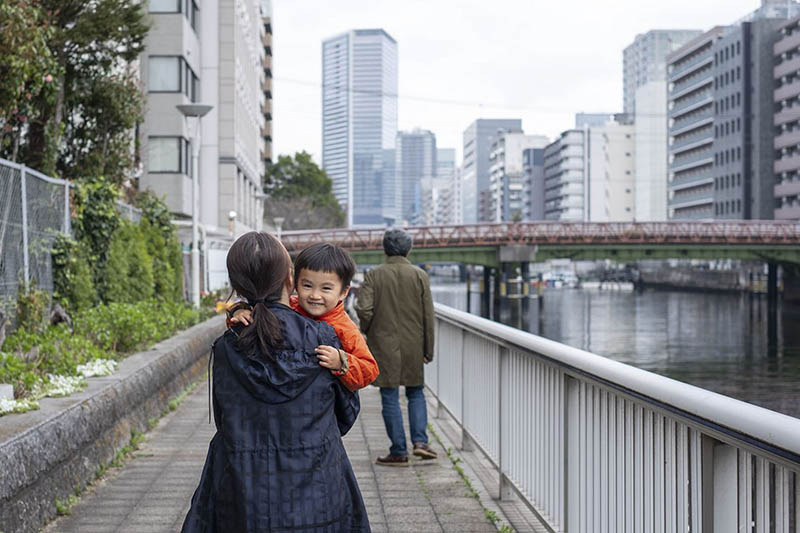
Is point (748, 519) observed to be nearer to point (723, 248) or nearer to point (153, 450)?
point (153, 450)

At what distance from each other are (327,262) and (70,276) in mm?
10155

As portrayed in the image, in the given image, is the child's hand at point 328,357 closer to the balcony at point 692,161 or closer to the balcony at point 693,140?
the balcony at point 692,161

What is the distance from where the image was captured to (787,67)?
9962 centimetres

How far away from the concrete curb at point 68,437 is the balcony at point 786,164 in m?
96.5

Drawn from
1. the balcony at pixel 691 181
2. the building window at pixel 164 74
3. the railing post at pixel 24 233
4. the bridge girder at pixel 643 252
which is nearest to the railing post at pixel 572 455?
the railing post at pixel 24 233

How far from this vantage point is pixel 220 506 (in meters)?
3.15

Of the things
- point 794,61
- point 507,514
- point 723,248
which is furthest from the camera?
point 794,61

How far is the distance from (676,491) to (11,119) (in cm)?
1265

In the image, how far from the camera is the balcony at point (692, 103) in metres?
121

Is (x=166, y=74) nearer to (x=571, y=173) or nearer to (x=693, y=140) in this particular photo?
(x=693, y=140)

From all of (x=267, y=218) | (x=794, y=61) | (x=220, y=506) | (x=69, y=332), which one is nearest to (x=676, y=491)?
(x=220, y=506)

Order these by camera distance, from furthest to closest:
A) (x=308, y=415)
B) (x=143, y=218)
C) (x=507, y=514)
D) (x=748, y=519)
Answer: (x=143, y=218) < (x=507, y=514) < (x=308, y=415) < (x=748, y=519)

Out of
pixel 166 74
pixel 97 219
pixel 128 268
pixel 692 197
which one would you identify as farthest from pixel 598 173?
pixel 97 219

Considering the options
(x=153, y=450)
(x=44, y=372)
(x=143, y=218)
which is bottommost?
(x=153, y=450)
